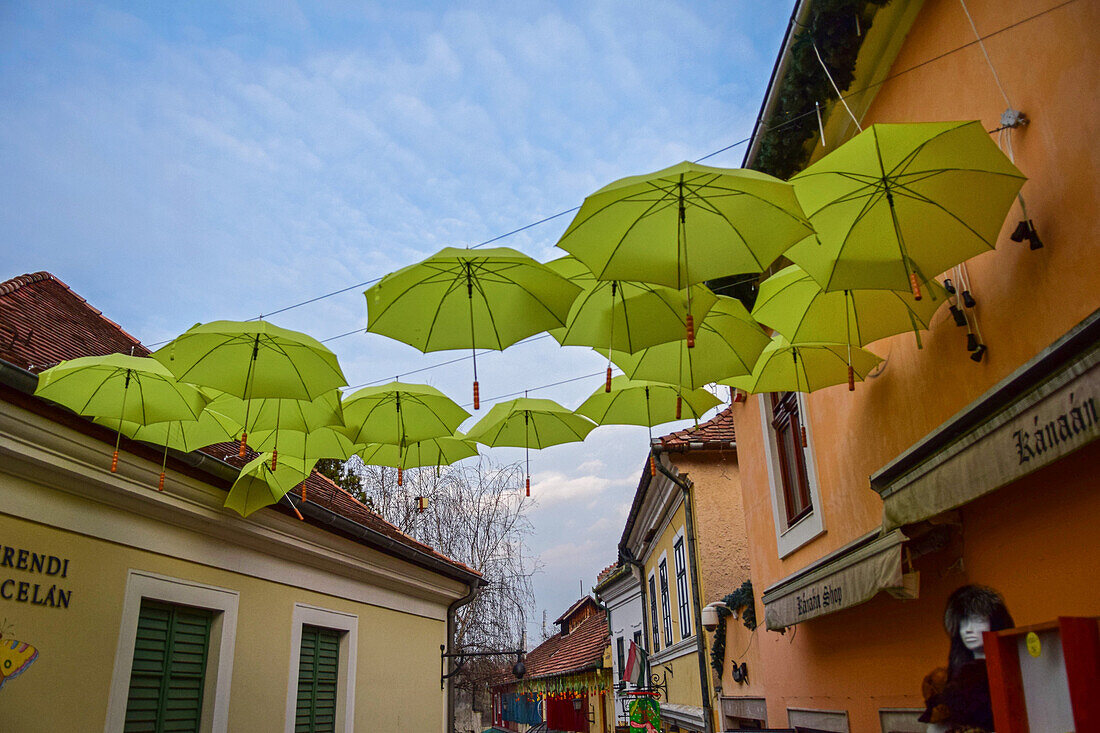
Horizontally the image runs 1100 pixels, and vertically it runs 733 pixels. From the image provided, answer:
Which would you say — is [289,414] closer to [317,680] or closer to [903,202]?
[317,680]

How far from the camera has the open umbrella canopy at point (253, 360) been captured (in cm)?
569

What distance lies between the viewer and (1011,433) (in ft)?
12.0

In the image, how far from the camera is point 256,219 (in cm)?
1082

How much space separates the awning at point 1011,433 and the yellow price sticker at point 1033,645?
955 mm

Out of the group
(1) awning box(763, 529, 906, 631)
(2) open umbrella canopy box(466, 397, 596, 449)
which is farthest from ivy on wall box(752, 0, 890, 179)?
(1) awning box(763, 529, 906, 631)

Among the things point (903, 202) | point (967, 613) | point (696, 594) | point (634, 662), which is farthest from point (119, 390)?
point (634, 662)

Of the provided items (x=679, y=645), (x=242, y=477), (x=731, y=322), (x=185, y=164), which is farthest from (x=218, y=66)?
(x=679, y=645)

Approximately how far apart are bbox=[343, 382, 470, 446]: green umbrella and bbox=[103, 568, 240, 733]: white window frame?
2156mm

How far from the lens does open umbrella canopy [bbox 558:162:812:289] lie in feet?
12.9

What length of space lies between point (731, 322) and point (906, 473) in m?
1.60

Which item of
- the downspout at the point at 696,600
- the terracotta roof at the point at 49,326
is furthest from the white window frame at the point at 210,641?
the downspout at the point at 696,600

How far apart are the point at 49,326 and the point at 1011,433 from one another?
8.31 meters

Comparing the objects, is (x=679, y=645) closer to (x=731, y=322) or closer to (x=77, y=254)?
(x=731, y=322)

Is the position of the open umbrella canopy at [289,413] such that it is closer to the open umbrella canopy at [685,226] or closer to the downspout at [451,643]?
the open umbrella canopy at [685,226]
